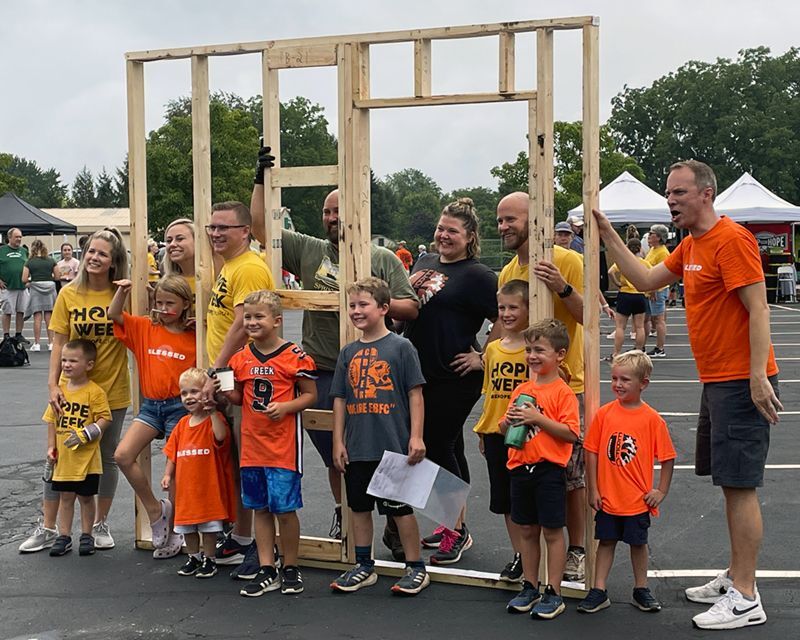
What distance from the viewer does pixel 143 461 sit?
6258mm

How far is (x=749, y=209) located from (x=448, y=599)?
2277 cm

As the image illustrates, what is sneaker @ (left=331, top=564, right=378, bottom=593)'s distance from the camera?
210 inches

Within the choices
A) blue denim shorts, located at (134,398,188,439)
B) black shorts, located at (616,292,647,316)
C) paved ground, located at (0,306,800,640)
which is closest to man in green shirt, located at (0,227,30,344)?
black shorts, located at (616,292,647,316)

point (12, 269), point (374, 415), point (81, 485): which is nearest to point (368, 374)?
point (374, 415)

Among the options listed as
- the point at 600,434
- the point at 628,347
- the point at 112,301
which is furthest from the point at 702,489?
the point at 628,347

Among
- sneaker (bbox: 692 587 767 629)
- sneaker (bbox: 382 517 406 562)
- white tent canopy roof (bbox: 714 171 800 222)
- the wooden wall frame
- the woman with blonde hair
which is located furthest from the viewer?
white tent canopy roof (bbox: 714 171 800 222)

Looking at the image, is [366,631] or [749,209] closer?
[366,631]

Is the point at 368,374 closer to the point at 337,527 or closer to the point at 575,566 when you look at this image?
the point at 337,527

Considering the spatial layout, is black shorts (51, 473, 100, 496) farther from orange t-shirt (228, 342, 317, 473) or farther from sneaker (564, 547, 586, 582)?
sneaker (564, 547, 586, 582)

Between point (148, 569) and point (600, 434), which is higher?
point (600, 434)

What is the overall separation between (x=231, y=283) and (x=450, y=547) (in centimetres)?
193

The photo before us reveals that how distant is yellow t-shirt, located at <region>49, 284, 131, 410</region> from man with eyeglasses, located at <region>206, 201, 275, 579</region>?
735 mm

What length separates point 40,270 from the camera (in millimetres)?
17391

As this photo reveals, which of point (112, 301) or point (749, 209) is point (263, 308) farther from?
point (749, 209)
